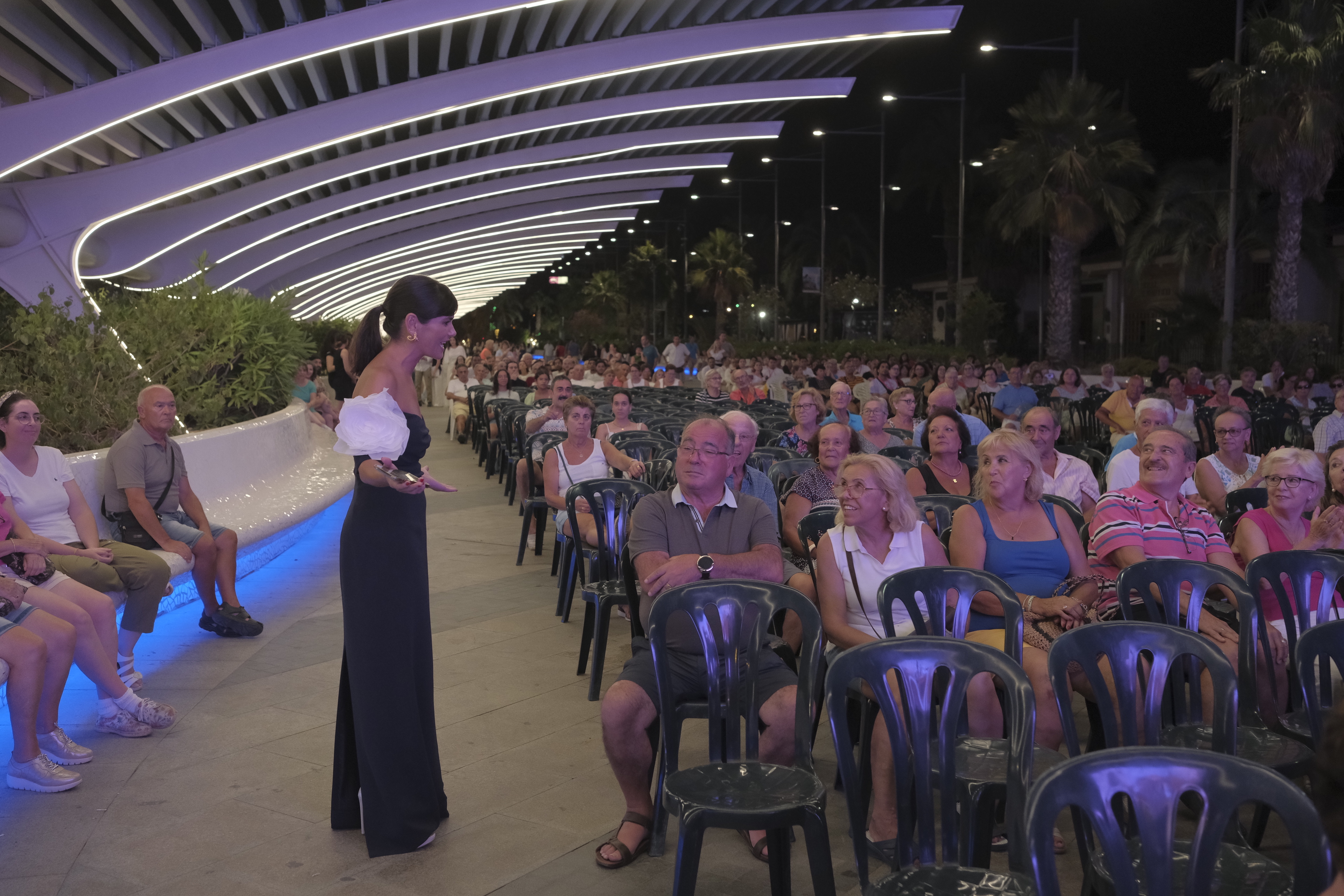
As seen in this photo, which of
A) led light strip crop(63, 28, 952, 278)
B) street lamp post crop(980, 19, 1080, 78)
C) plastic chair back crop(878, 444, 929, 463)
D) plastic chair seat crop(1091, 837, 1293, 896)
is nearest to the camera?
plastic chair seat crop(1091, 837, 1293, 896)

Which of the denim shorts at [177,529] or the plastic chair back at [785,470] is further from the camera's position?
the plastic chair back at [785,470]

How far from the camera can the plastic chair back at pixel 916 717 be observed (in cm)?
320

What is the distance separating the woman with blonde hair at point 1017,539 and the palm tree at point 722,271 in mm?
59706

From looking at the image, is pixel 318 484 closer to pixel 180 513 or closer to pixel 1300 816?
pixel 180 513

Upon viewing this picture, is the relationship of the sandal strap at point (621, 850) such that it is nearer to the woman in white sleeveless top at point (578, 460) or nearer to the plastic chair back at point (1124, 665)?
the plastic chair back at point (1124, 665)

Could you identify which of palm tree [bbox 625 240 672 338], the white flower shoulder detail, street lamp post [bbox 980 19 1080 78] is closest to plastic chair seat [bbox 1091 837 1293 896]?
the white flower shoulder detail

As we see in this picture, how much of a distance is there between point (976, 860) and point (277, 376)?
10.6 metres

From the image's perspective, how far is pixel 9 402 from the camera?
587cm

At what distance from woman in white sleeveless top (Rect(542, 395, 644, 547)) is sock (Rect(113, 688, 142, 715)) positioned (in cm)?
336

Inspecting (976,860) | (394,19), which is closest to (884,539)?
(976,860)

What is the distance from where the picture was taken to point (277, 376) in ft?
41.7

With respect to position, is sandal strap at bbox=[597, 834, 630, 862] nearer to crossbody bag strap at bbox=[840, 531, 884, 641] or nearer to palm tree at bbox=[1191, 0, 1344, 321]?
crossbody bag strap at bbox=[840, 531, 884, 641]

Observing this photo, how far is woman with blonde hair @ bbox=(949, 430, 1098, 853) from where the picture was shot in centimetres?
488

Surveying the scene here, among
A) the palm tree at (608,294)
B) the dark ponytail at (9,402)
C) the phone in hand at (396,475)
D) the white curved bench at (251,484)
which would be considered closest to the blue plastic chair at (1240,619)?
the phone in hand at (396,475)
